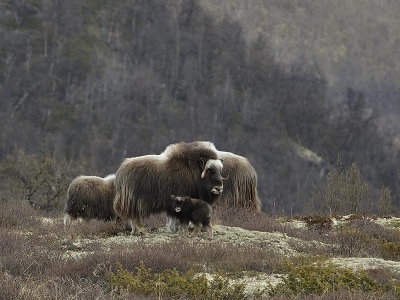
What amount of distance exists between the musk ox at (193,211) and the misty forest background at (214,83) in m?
49.4

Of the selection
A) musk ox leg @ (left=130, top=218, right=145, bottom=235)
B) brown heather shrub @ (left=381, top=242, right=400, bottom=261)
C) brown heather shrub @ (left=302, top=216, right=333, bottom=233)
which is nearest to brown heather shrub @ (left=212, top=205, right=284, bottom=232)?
brown heather shrub @ (left=302, top=216, right=333, bottom=233)

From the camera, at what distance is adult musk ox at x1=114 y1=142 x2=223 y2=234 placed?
1025cm

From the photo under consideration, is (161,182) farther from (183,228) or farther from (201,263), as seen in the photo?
(201,263)

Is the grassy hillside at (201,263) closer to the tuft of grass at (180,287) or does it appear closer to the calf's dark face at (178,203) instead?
the tuft of grass at (180,287)

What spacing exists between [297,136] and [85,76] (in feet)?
80.1

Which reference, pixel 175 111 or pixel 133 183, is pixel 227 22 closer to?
pixel 175 111

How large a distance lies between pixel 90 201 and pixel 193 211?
171 inches

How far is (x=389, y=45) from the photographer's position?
3438 inches

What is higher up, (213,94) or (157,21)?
(157,21)

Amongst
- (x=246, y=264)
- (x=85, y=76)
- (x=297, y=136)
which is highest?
(x=246, y=264)

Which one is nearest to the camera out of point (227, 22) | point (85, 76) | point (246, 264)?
point (246, 264)

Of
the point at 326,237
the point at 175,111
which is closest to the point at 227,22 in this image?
the point at 175,111

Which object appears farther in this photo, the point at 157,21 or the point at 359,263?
the point at 157,21

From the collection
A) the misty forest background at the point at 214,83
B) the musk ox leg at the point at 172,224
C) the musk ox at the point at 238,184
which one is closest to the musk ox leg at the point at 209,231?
the musk ox leg at the point at 172,224
